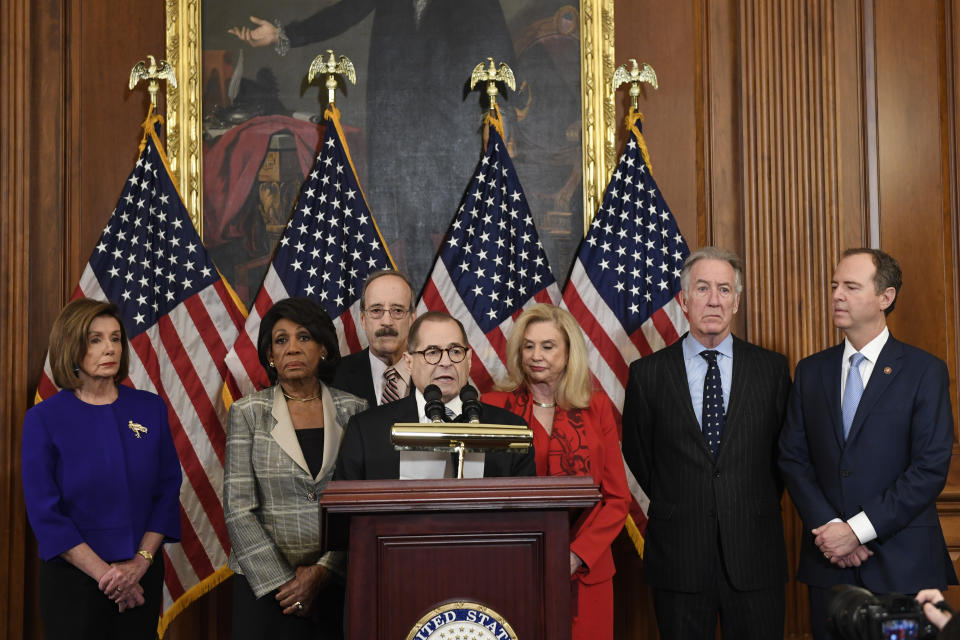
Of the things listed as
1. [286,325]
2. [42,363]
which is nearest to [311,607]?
[286,325]

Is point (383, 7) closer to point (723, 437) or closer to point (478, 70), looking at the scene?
point (478, 70)

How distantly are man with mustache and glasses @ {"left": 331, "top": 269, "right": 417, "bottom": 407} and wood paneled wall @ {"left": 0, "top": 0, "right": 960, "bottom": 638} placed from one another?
1.51m

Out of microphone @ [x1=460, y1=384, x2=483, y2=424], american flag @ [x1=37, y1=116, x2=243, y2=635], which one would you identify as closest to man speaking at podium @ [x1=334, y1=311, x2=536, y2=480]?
microphone @ [x1=460, y1=384, x2=483, y2=424]

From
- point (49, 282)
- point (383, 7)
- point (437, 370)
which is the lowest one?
point (437, 370)

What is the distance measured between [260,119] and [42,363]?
62.7 inches

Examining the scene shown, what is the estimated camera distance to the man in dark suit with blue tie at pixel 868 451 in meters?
3.44

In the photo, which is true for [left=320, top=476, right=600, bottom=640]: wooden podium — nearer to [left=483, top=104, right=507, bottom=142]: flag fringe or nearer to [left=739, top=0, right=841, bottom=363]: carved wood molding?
[left=739, top=0, right=841, bottom=363]: carved wood molding

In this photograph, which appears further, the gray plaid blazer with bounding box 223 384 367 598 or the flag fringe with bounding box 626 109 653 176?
the flag fringe with bounding box 626 109 653 176

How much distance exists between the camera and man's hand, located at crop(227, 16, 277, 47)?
A: 5.05 m

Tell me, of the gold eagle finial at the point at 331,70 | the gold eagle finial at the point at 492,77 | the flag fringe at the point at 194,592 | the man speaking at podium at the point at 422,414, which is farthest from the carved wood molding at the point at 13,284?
the man speaking at podium at the point at 422,414

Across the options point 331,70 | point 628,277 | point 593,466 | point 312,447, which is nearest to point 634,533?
point 593,466

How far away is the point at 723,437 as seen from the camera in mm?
3709

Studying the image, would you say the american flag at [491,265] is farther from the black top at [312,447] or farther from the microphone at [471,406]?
the microphone at [471,406]

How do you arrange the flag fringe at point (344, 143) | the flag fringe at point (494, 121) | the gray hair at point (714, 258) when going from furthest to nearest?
1. the flag fringe at point (494, 121)
2. the flag fringe at point (344, 143)
3. the gray hair at point (714, 258)
